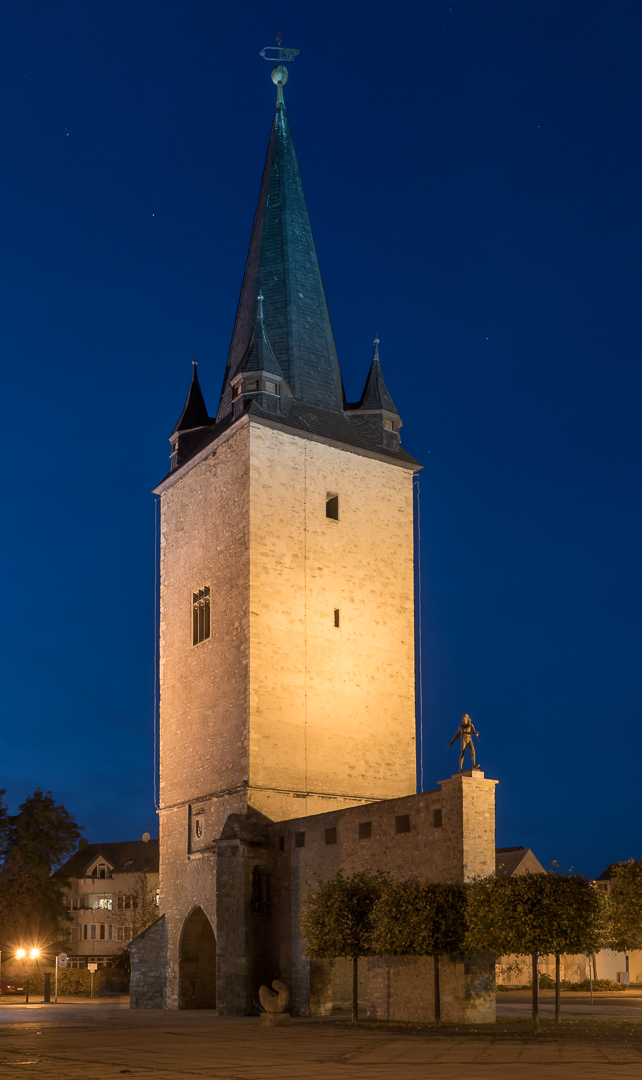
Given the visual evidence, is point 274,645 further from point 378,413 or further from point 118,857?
point 118,857

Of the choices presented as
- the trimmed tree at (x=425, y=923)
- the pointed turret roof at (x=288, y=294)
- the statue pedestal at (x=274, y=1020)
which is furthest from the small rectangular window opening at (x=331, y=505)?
the statue pedestal at (x=274, y=1020)

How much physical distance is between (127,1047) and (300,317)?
25692mm

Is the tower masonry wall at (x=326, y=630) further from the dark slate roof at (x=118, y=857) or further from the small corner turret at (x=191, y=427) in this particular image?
the dark slate roof at (x=118, y=857)

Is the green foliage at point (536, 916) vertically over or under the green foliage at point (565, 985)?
over

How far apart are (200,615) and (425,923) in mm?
15251

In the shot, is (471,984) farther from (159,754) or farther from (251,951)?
(159,754)

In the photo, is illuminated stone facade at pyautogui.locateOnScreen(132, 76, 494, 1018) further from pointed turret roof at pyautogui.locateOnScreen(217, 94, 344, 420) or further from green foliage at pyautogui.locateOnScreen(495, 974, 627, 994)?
green foliage at pyautogui.locateOnScreen(495, 974, 627, 994)

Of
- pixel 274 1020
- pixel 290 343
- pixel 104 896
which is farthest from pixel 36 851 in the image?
pixel 274 1020

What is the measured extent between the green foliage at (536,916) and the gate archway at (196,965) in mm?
13590

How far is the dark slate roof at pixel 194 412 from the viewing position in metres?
40.3

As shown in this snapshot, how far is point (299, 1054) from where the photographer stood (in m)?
18.0

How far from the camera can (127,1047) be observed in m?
20.1

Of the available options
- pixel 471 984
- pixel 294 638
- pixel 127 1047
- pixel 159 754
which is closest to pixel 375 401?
pixel 294 638

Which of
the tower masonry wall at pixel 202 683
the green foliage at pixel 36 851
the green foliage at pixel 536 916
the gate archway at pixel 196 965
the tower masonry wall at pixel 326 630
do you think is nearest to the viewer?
the green foliage at pixel 536 916
